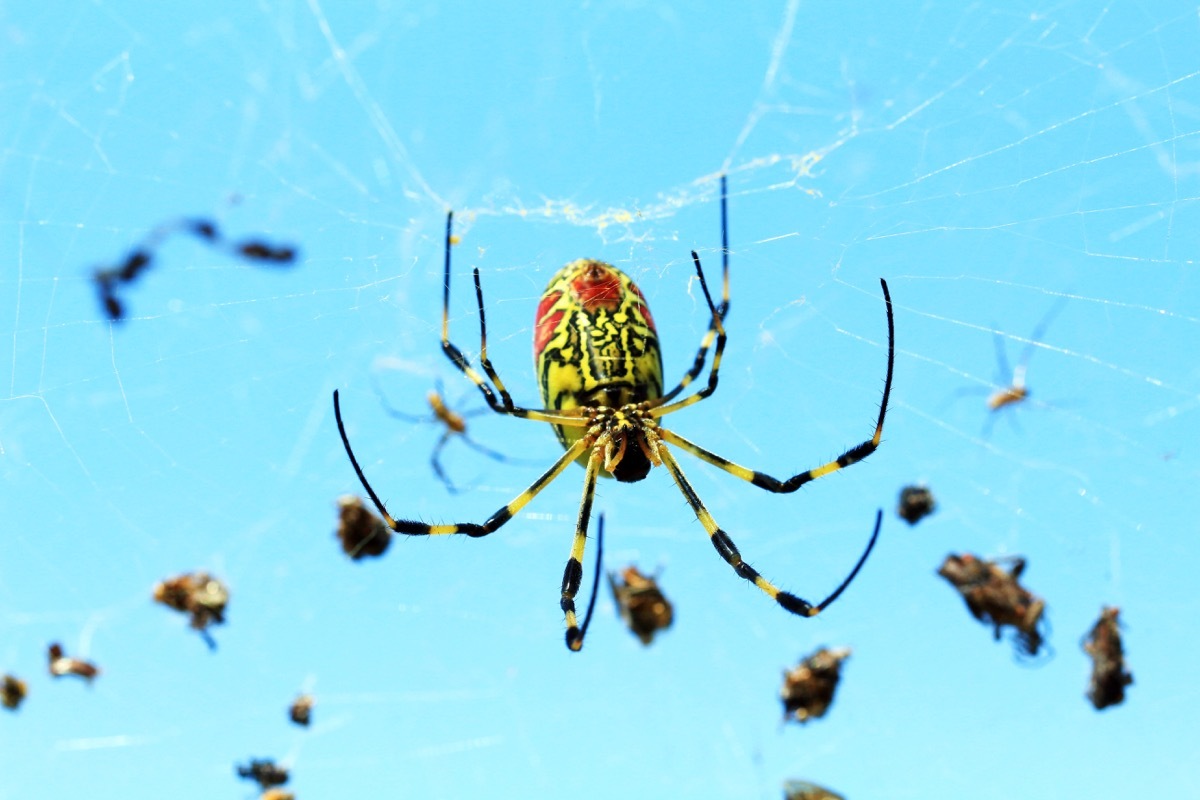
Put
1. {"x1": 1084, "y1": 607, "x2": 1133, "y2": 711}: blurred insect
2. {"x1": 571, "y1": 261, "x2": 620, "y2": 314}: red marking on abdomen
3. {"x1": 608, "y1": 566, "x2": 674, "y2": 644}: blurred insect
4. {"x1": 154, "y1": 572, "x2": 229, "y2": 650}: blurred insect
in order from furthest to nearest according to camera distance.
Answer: {"x1": 608, "y1": 566, "x2": 674, "y2": 644}: blurred insect, {"x1": 154, "y1": 572, "x2": 229, "y2": 650}: blurred insect, {"x1": 1084, "y1": 607, "x2": 1133, "y2": 711}: blurred insect, {"x1": 571, "y1": 261, "x2": 620, "y2": 314}: red marking on abdomen

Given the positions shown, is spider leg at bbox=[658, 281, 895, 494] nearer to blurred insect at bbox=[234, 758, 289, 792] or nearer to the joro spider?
the joro spider

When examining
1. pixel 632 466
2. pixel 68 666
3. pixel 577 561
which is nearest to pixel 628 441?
pixel 632 466

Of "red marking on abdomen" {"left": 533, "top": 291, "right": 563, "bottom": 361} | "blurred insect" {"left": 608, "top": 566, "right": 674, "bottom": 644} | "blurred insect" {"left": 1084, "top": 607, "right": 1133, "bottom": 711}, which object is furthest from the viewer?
"blurred insect" {"left": 608, "top": 566, "right": 674, "bottom": 644}

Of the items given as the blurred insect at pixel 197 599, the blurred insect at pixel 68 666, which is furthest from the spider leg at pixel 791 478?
the blurred insect at pixel 68 666

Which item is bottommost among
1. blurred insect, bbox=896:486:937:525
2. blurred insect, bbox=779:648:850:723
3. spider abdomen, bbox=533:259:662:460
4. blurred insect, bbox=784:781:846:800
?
blurred insect, bbox=784:781:846:800

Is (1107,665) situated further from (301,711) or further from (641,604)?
(301,711)

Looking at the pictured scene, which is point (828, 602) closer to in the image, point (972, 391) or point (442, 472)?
point (442, 472)

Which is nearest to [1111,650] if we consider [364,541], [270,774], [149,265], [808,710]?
[808,710]

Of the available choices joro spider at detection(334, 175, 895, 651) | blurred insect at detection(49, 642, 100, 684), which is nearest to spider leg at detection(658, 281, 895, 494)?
joro spider at detection(334, 175, 895, 651)

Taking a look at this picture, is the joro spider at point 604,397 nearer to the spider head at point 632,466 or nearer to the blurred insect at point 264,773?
the spider head at point 632,466
